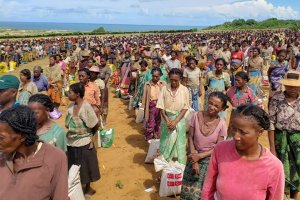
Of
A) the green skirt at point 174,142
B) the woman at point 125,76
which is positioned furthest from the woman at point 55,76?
the green skirt at point 174,142

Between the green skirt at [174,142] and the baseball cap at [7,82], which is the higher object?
the baseball cap at [7,82]

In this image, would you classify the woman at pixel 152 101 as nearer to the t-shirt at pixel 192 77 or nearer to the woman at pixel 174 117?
the t-shirt at pixel 192 77

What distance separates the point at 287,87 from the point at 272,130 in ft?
1.77

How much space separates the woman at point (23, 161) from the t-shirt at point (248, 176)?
1133 millimetres

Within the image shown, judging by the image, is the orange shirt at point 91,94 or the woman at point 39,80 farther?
the woman at point 39,80

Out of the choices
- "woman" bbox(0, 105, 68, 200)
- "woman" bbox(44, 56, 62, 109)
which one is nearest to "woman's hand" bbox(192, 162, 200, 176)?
"woman" bbox(0, 105, 68, 200)

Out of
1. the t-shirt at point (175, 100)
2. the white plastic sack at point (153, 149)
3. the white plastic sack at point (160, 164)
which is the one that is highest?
the t-shirt at point (175, 100)

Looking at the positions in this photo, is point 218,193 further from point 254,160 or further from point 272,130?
point 272,130

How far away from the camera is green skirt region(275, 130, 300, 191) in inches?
164

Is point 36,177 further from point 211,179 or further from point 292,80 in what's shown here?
point 292,80

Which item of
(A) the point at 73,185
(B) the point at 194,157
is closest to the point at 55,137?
(A) the point at 73,185

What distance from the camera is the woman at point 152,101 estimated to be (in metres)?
6.70

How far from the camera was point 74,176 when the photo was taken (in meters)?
3.78

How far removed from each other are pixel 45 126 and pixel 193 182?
1.74m
